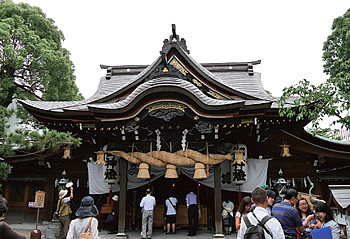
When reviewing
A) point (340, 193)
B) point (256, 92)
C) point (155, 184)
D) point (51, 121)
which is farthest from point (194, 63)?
point (340, 193)

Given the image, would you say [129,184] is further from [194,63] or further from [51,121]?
[194,63]

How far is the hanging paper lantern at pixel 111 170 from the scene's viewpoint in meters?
9.62

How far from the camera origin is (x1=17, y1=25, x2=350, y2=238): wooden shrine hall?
28.7 ft

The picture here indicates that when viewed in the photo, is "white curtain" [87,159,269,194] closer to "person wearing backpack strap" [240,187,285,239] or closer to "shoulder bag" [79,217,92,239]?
"shoulder bag" [79,217,92,239]

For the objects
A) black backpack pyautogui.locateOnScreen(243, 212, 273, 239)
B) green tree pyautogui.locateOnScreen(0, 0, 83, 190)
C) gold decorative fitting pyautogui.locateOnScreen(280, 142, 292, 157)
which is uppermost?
green tree pyautogui.locateOnScreen(0, 0, 83, 190)

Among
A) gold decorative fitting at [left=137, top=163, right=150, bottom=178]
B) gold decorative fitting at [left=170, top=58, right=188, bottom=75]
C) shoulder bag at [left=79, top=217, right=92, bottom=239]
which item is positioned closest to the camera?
shoulder bag at [left=79, top=217, right=92, bottom=239]

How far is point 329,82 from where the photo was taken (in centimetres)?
635

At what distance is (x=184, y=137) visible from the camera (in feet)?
30.4

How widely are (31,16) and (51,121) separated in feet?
29.4

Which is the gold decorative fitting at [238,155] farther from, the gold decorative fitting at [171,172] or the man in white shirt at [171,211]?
the man in white shirt at [171,211]

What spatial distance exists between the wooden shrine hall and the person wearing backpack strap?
5.26 meters

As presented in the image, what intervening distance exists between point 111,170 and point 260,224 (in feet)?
24.0

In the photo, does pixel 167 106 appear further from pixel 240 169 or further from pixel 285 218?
pixel 285 218

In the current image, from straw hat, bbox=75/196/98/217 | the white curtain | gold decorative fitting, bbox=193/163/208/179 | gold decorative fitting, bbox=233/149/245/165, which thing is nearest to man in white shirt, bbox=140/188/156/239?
gold decorative fitting, bbox=193/163/208/179
